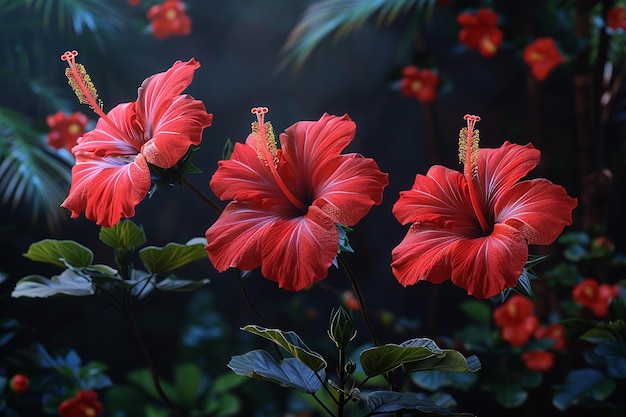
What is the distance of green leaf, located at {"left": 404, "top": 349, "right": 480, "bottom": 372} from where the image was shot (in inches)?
25.6

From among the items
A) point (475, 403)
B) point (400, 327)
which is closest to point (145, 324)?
point (400, 327)

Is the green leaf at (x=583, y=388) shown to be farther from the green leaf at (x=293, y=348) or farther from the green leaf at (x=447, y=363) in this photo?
the green leaf at (x=293, y=348)

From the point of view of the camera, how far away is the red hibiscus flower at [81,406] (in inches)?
49.6

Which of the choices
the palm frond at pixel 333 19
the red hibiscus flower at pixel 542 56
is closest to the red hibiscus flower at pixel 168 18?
the palm frond at pixel 333 19

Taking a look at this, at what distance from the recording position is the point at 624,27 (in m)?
1.45

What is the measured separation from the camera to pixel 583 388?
116 centimetres

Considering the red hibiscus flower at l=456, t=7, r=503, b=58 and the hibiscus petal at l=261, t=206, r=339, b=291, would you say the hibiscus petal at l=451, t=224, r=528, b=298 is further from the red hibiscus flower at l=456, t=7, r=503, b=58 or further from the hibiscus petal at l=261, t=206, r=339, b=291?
the red hibiscus flower at l=456, t=7, r=503, b=58

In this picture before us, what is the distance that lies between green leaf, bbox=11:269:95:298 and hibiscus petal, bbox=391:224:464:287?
0.41 metres

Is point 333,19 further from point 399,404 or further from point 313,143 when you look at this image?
point 399,404

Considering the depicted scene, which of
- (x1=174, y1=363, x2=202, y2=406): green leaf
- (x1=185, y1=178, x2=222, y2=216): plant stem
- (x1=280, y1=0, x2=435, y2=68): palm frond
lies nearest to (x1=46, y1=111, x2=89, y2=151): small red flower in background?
(x1=280, y1=0, x2=435, y2=68): palm frond

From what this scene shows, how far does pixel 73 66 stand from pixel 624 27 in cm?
122

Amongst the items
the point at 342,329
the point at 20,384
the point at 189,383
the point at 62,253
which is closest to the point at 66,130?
the point at 20,384

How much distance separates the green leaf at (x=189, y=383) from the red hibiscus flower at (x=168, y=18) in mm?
887

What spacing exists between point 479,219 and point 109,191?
36 centimetres
